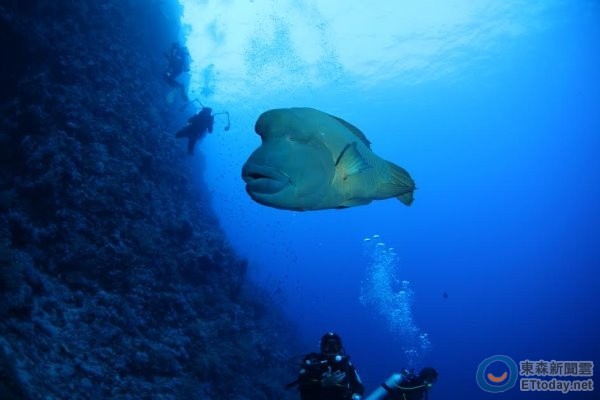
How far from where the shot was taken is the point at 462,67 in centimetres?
3941

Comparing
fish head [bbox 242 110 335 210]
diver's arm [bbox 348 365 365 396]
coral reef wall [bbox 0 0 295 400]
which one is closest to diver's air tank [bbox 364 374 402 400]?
diver's arm [bbox 348 365 365 396]

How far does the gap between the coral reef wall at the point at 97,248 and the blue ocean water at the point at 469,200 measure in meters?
13.5

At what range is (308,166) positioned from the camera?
1.17m

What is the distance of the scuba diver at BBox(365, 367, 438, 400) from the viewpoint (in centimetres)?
692

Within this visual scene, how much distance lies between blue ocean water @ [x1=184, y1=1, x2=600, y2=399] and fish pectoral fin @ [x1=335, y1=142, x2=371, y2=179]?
19.1 m

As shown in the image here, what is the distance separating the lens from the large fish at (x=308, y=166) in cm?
113

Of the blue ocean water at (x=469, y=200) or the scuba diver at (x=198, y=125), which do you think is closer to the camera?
the scuba diver at (x=198, y=125)

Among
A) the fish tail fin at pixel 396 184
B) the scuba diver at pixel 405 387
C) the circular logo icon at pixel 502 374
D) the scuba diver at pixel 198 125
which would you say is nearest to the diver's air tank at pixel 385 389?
the scuba diver at pixel 405 387

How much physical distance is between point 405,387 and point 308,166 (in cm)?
722

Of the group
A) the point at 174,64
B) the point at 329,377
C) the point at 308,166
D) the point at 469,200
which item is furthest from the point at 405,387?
the point at 469,200

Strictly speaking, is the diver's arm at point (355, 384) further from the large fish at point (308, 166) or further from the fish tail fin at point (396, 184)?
the large fish at point (308, 166)

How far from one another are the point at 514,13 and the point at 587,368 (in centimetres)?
2757

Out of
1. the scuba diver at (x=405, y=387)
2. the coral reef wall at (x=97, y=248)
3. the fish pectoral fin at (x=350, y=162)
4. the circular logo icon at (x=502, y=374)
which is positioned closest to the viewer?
the fish pectoral fin at (x=350, y=162)

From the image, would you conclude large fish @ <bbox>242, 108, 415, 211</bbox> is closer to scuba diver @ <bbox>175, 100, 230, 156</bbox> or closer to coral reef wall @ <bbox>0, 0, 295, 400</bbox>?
coral reef wall @ <bbox>0, 0, 295, 400</bbox>
